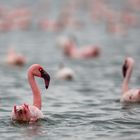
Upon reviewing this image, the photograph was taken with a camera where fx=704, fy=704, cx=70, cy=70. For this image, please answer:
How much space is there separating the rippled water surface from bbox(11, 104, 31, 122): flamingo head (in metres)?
0.13

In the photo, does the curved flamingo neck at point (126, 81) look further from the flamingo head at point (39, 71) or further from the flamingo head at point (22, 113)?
the flamingo head at point (22, 113)

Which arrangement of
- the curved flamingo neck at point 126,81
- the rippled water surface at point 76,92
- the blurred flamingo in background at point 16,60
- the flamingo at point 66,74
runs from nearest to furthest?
the rippled water surface at point 76,92 < the curved flamingo neck at point 126,81 < the flamingo at point 66,74 < the blurred flamingo in background at point 16,60

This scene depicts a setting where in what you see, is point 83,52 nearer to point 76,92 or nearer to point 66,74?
point 66,74

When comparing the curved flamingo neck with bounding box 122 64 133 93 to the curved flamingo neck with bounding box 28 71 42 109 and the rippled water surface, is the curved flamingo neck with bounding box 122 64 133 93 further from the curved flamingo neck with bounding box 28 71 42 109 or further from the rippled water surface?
the curved flamingo neck with bounding box 28 71 42 109

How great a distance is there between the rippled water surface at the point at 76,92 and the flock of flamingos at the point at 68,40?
228 mm

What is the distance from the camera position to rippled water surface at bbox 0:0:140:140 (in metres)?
12.6

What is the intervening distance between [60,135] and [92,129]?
0.76m

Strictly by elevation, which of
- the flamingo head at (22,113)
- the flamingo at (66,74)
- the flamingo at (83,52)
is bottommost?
the flamingo head at (22,113)

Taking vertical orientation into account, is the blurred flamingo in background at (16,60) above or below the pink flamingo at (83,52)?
below

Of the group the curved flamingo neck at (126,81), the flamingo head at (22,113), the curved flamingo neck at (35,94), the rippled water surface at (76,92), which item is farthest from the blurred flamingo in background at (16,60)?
the flamingo head at (22,113)

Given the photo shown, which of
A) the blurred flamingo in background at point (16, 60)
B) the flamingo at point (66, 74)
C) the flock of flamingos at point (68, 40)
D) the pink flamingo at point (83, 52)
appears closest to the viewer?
→ the flock of flamingos at point (68, 40)

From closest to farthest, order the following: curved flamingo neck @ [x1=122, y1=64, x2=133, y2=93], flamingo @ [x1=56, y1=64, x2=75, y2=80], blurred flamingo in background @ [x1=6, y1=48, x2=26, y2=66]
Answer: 1. curved flamingo neck @ [x1=122, y1=64, x2=133, y2=93]
2. flamingo @ [x1=56, y1=64, x2=75, y2=80]
3. blurred flamingo in background @ [x1=6, y1=48, x2=26, y2=66]

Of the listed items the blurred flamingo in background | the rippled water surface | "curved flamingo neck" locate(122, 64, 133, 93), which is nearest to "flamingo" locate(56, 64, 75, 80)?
the rippled water surface

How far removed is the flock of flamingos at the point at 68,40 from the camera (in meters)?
13.8
